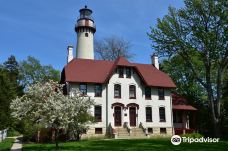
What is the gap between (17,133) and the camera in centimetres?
4131

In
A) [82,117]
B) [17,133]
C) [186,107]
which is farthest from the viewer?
[17,133]

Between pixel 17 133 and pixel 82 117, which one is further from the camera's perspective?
pixel 17 133

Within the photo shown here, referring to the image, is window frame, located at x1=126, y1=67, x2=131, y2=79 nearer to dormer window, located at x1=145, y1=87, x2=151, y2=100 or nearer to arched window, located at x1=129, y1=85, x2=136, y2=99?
Result: arched window, located at x1=129, y1=85, x2=136, y2=99

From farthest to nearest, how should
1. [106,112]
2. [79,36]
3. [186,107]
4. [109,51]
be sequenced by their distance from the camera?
[109,51] < [79,36] < [186,107] < [106,112]

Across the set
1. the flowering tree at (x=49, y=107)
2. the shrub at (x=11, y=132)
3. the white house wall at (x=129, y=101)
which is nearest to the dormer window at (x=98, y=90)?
the white house wall at (x=129, y=101)

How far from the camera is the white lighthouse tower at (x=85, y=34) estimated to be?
4384 centimetres

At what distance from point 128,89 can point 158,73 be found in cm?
568

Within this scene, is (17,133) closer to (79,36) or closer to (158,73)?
(79,36)

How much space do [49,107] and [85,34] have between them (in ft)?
93.2

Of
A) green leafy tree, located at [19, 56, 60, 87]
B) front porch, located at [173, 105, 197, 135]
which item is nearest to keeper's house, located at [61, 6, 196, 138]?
front porch, located at [173, 105, 197, 135]

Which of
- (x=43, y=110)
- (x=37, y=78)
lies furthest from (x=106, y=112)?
(x=37, y=78)

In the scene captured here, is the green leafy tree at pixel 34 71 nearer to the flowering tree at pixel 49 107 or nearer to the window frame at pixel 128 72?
the window frame at pixel 128 72

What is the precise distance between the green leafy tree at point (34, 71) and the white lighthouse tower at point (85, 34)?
19.6m

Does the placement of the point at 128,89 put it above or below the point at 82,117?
above
